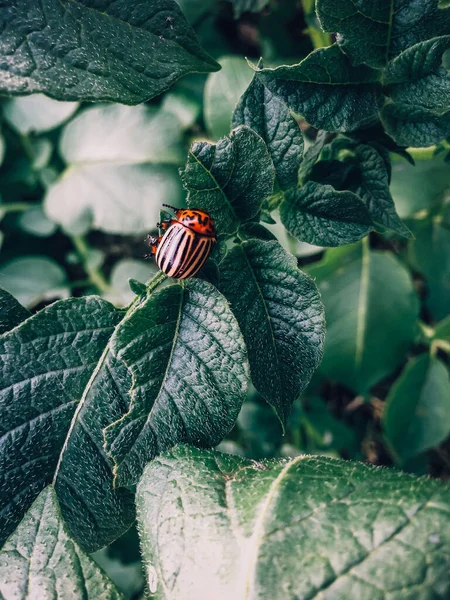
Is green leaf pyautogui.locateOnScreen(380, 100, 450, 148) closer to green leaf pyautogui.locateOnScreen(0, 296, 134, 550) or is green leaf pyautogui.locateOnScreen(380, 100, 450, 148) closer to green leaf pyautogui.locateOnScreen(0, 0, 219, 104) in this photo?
green leaf pyautogui.locateOnScreen(0, 0, 219, 104)

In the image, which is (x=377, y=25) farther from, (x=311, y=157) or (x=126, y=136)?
(x=126, y=136)

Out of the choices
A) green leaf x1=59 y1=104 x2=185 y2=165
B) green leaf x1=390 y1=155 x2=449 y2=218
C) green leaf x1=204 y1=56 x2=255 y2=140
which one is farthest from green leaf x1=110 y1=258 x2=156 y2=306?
green leaf x1=390 y1=155 x2=449 y2=218

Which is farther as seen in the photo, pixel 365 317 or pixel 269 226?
pixel 365 317

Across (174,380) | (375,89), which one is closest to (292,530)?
(174,380)

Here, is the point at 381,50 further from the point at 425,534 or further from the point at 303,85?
the point at 425,534

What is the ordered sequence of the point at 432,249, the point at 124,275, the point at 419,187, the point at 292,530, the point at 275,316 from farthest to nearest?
the point at 124,275 < the point at 432,249 < the point at 419,187 < the point at 275,316 < the point at 292,530

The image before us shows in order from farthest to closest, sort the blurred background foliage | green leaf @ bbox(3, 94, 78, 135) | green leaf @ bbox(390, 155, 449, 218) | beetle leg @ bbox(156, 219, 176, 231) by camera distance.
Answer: green leaf @ bbox(3, 94, 78, 135) → the blurred background foliage → green leaf @ bbox(390, 155, 449, 218) → beetle leg @ bbox(156, 219, 176, 231)
